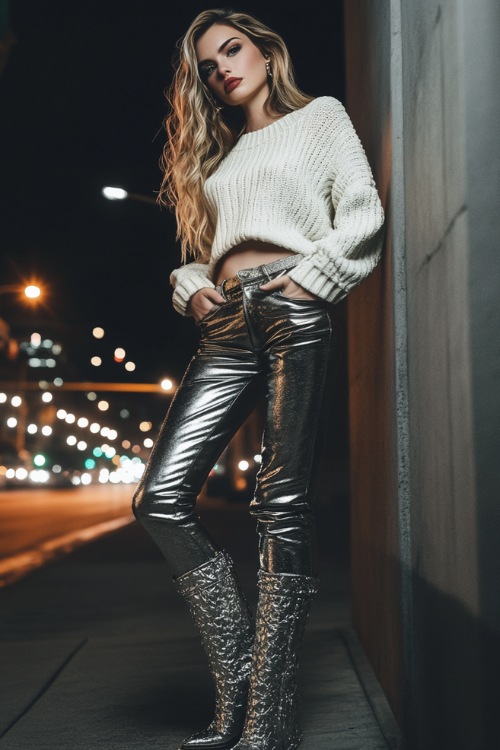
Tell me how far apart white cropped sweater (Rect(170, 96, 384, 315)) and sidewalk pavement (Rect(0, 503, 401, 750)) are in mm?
1441

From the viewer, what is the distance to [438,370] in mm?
2100

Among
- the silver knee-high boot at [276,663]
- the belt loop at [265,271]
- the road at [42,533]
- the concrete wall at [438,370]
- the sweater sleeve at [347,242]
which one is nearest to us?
the concrete wall at [438,370]

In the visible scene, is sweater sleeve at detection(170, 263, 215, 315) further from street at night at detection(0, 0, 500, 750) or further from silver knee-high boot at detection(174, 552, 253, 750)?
silver knee-high boot at detection(174, 552, 253, 750)

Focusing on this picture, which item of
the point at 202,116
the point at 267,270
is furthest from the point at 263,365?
the point at 202,116

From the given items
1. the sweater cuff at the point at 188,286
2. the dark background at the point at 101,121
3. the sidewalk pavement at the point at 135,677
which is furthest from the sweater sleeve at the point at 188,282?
the sidewalk pavement at the point at 135,677

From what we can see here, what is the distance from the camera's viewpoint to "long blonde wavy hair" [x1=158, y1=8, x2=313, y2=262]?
3.12 meters

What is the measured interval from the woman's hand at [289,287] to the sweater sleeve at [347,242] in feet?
0.10

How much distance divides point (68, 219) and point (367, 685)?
24.1m

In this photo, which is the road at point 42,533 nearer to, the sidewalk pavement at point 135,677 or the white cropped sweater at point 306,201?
the sidewalk pavement at point 135,677

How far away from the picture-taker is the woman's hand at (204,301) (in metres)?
2.86

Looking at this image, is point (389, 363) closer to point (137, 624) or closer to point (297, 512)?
point (297, 512)

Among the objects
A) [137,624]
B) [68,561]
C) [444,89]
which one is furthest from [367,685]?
[68,561]

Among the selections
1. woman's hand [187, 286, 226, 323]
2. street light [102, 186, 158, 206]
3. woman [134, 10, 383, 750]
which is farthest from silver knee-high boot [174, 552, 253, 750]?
street light [102, 186, 158, 206]

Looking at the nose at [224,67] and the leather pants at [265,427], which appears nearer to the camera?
the leather pants at [265,427]
